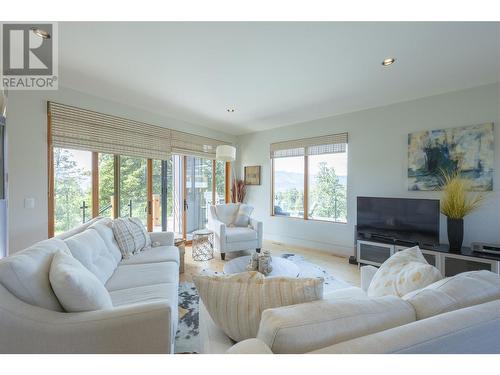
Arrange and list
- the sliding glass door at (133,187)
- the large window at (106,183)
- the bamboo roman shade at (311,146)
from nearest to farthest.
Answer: the large window at (106,183), the sliding glass door at (133,187), the bamboo roman shade at (311,146)

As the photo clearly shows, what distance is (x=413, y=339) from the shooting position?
0.62 metres

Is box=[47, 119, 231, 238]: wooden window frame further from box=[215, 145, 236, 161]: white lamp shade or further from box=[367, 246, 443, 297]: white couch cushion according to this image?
box=[367, 246, 443, 297]: white couch cushion

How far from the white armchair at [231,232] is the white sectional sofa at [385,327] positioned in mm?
2736

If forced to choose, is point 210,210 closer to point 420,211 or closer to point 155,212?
point 155,212

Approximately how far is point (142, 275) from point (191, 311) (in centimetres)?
61

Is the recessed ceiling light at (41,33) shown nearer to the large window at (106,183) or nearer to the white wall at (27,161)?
the white wall at (27,161)

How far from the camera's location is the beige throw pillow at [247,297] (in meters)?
0.83

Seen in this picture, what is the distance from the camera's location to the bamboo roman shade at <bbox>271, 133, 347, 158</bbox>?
3.99m

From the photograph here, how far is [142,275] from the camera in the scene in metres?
1.89

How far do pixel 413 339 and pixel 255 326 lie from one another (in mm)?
486

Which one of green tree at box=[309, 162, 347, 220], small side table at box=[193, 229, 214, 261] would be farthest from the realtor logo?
green tree at box=[309, 162, 347, 220]

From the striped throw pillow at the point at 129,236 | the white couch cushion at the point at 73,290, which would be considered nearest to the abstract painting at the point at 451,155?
the striped throw pillow at the point at 129,236

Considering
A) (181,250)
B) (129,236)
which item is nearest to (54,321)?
(129,236)

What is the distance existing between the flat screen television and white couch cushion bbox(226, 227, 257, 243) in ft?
5.49
